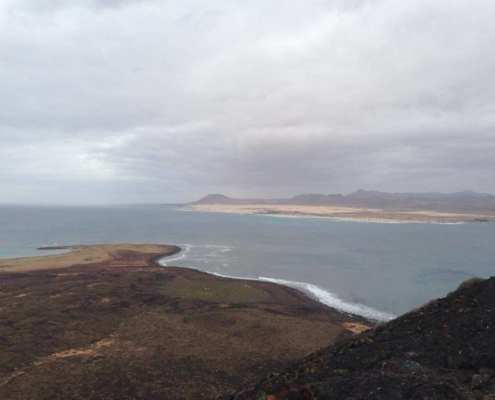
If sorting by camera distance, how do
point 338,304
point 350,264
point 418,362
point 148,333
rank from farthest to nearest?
1. point 350,264
2. point 338,304
3. point 148,333
4. point 418,362

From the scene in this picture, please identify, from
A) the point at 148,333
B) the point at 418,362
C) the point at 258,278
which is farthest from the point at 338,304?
the point at 418,362

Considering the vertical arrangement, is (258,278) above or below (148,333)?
below

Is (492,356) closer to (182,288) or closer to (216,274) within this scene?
(182,288)

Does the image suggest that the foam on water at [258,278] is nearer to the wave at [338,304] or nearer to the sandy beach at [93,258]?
the wave at [338,304]

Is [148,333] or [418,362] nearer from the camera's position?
[418,362]

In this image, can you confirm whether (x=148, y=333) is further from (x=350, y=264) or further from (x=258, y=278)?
(x=350, y=264)

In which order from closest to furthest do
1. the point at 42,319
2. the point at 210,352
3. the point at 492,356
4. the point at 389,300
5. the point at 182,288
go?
1. the point at 492,356
2. the point at 210,352
3. the point at 42,319
4. the point at 389,300
5. the point at 182,288

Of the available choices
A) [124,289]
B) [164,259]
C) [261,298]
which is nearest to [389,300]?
[261,298]

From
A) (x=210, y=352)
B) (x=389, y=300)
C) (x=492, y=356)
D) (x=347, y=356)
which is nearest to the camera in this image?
(x=492, y=356)
